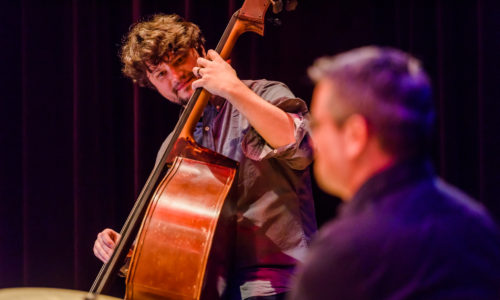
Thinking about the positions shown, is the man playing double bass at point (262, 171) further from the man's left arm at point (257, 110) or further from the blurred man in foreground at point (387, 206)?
the blurred man in foreground at point (387, 206)

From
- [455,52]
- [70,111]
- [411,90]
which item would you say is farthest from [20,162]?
[411,90]

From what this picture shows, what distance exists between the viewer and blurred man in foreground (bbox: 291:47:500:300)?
0.74 meters

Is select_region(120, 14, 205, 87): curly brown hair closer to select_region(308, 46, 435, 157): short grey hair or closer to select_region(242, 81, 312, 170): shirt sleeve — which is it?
select_region(242, 81, 312, 170): shirt sleeve

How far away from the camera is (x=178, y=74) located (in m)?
1.84

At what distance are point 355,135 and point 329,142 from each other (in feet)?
0.18

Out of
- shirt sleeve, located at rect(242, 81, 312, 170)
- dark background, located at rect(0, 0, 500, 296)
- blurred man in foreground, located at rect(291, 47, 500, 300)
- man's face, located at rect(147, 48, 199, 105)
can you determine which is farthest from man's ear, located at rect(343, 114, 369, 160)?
dark background, located at rect(0, 0, 500, 296)

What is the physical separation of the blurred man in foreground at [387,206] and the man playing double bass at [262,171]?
2.03 ft

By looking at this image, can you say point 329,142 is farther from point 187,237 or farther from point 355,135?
point 187,237

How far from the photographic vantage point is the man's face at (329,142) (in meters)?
0.85

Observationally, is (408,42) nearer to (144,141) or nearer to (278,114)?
(278,114)

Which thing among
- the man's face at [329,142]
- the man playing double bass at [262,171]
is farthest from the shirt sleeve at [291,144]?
the man's face at [329,142]

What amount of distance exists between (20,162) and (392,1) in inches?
69.9

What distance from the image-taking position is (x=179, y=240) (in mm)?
1438

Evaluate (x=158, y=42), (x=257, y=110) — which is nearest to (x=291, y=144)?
(x=257, y=110)
